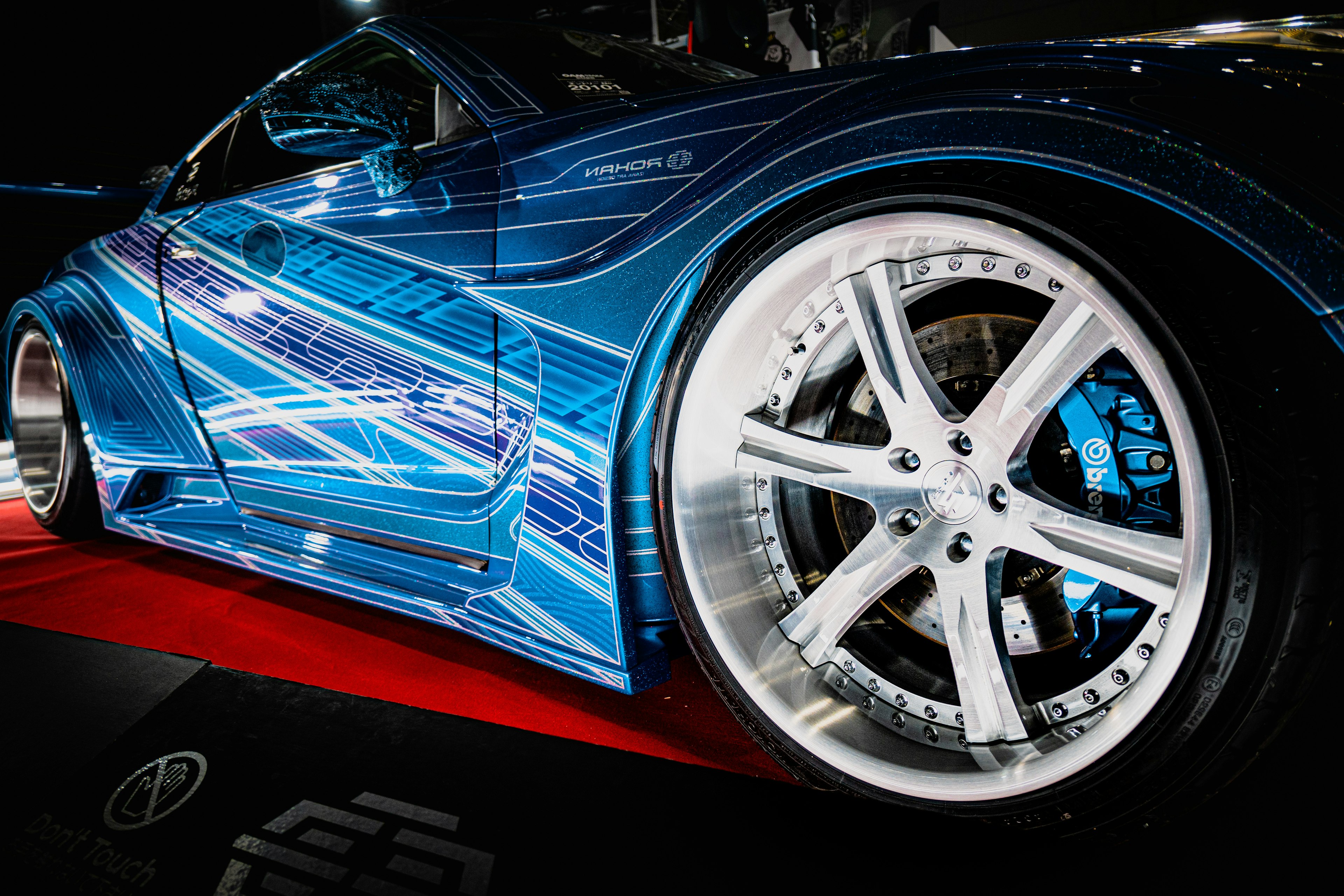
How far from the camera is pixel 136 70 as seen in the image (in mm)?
4906

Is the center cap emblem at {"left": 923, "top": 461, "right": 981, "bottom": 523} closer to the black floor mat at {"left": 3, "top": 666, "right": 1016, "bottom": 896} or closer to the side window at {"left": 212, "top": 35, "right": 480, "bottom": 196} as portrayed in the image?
the black floor mat at {"left": 3, "top": 666, "right": 1016, "bottom": 896}

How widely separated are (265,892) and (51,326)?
2.26 meters

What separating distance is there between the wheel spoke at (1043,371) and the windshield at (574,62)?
3.24ft

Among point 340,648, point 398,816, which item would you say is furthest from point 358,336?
point 398,816

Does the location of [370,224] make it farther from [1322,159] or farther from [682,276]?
[1322,159]

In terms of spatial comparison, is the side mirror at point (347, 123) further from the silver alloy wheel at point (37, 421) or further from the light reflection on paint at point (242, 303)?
the silver alloy wheel at point (37, 421)

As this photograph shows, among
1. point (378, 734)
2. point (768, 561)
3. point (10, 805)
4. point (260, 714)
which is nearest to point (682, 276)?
point (768, 561)

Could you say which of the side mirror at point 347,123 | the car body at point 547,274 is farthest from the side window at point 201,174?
the side mirror at point 347,123

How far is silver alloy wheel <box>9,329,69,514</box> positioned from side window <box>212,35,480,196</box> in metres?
1.03

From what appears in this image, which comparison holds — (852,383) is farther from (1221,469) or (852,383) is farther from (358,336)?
(358,336)

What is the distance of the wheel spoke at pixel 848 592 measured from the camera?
1.01 metres

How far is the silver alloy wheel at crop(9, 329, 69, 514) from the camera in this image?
264 centimetres

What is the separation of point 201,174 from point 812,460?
2.18m

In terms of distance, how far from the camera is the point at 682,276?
1106mm
